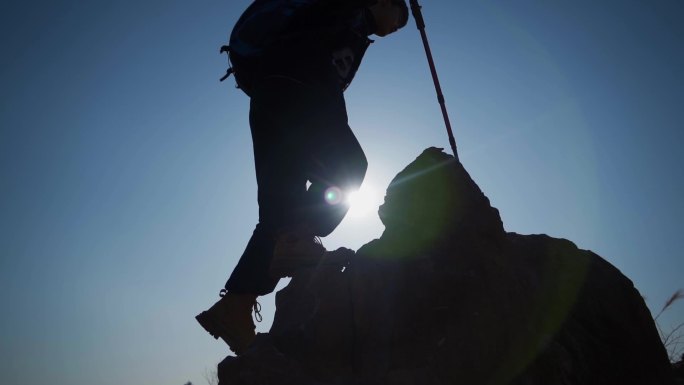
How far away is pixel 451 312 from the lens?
10.4ft

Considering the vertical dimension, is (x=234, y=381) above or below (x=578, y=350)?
above

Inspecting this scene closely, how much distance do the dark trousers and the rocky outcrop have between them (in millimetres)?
342

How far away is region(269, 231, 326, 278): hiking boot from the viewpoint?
11.7ft

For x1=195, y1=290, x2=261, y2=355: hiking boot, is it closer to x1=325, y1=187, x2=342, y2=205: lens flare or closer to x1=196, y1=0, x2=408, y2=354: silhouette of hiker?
x1=196, y1=0, x2=408, y2=354: silhouette of hiker

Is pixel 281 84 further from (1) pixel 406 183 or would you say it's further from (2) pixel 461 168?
(2) pixel 461 168

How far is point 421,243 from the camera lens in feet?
11.8

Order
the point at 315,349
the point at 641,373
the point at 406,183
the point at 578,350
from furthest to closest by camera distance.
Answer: the point at 406,183
the point at 641,373
the point at 578,350
the point at 315,349

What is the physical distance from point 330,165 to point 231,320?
1416mm

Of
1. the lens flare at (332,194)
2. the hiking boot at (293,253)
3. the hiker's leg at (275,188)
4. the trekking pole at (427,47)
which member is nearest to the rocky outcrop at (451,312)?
the hiking boot at (293,253)

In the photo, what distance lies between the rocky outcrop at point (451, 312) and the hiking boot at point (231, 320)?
12.1 inches

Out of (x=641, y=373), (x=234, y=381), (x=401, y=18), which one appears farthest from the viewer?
(x=401, y=18)

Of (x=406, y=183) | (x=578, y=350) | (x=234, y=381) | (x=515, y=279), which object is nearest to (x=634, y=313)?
(x=578, y=350)

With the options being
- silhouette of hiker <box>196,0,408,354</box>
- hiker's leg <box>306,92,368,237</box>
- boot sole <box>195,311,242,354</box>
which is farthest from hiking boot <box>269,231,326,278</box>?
boot sole <box>195,311,242,354</box>

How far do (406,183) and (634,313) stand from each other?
7.35 ft
